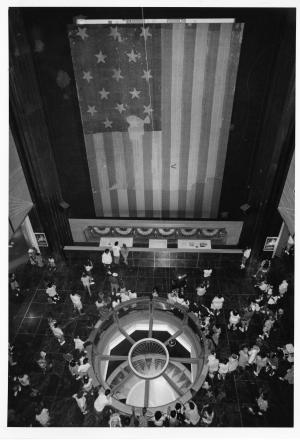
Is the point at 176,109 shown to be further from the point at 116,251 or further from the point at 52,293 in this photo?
the point at 52,293

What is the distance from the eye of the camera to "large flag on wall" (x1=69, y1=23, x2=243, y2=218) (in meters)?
8.56

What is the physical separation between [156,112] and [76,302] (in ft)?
19.7

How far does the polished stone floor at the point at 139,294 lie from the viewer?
834 centimetres

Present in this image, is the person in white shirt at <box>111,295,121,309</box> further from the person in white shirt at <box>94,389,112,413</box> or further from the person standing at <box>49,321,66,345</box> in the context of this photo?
the person in white shirt at <box>94,389,112,413</box>

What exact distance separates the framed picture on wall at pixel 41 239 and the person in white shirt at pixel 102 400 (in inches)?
218

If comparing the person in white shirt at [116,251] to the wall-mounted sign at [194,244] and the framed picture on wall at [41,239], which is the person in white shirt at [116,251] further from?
the framed picture on wall at [41,239]

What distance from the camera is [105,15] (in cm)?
A: 823

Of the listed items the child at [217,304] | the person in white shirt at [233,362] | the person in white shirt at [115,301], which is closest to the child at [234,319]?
the child at [217,304]

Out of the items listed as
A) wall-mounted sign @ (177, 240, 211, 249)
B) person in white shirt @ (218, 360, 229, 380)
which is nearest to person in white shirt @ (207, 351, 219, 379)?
person in white shirt @ (218, 360, 229, 380)

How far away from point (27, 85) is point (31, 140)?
1.49m

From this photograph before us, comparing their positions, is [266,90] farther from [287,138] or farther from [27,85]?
[27,85]

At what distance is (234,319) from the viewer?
9.61 meters

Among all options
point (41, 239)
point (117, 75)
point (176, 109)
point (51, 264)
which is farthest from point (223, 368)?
point (117, 75)

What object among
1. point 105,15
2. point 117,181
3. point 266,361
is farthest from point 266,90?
point 266,361
